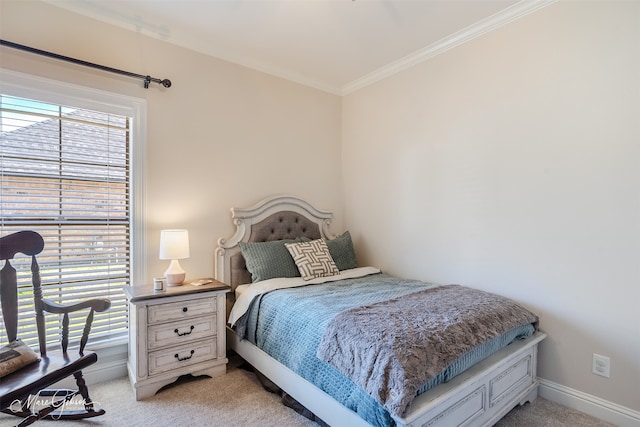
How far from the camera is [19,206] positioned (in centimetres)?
206

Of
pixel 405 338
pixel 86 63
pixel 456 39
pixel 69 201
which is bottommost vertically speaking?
pixel 405 338

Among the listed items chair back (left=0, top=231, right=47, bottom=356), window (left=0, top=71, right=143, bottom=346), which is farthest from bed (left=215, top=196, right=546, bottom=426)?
chair back (left=0, top=231, right=47, bottom=356)

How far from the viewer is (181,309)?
226cm

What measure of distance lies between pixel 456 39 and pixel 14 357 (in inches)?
139

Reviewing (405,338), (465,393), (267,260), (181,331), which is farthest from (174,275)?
(465,393)

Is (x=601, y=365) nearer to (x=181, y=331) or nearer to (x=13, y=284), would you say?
(x=181, y=331)

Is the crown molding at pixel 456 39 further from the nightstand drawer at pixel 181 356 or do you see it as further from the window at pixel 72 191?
the nightstand drawer at pixel 181 356

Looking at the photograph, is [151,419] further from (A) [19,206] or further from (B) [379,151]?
(B) [379,151]

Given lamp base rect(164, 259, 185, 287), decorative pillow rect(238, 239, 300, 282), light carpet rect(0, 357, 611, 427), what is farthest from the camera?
decorative pillow rect(238, 239, 300, 282)

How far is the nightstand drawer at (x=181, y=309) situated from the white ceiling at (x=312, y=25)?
2.06 metres

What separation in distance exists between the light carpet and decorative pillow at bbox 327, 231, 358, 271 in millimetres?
1249

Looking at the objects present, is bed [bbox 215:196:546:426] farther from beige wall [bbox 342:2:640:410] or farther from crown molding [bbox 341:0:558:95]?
crown molding [bbox 341:0:558:95]

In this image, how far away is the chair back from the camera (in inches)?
68.7

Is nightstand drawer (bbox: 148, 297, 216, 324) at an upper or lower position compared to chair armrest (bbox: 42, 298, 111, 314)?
lower
